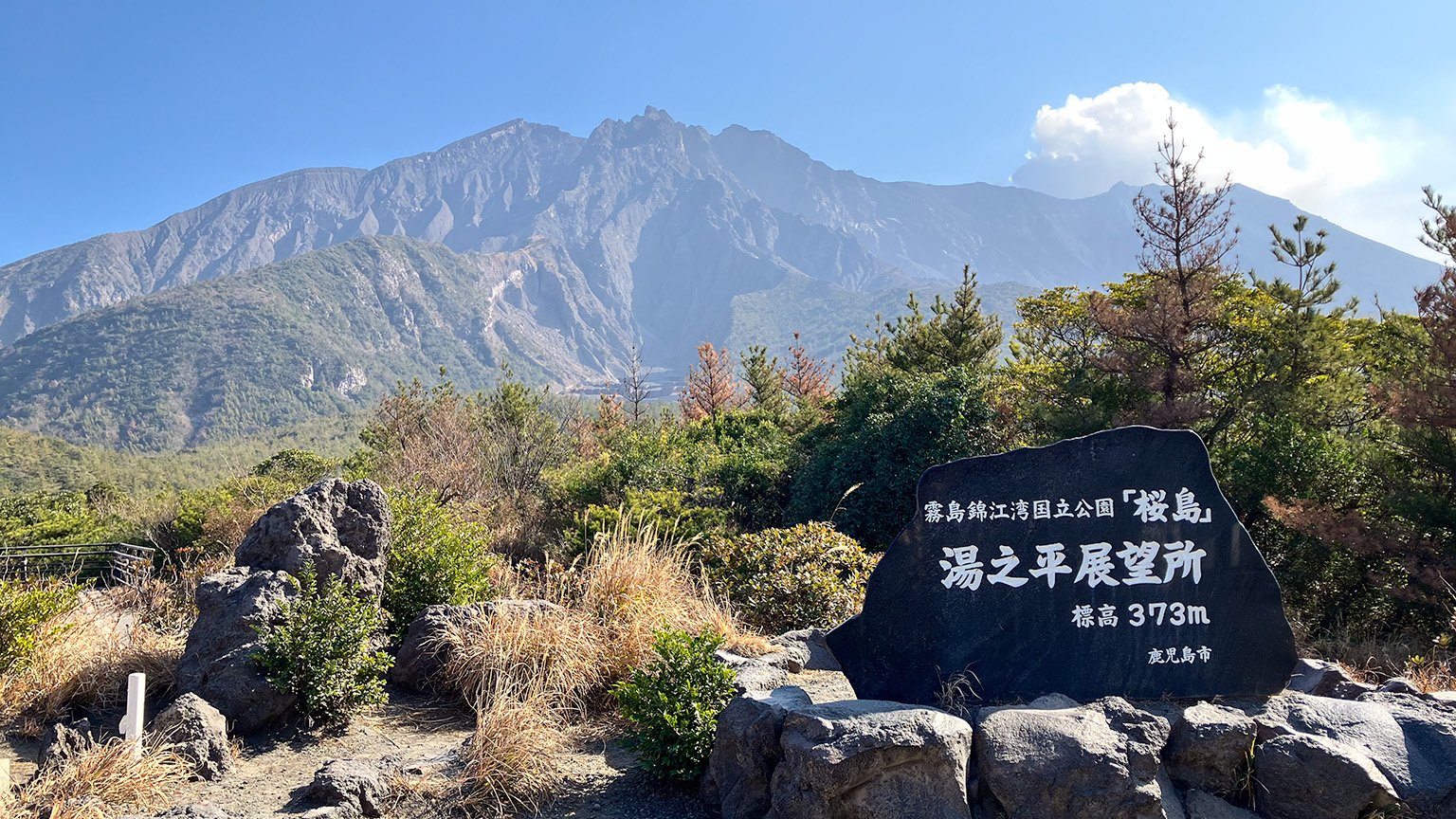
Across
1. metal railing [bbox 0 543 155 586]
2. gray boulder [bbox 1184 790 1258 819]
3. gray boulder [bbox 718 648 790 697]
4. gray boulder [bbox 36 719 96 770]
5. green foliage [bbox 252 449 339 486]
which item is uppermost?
green foliage [bbox 252 449 339 486]

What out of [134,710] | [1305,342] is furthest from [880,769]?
[1305,342]

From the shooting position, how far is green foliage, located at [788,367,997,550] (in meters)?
9.76

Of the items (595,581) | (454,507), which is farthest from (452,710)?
(454,507)

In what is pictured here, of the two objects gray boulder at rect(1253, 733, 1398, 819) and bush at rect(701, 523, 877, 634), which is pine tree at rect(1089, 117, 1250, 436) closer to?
bush at rect(701, 523, 877, 634)

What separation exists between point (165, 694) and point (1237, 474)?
27.3 feet

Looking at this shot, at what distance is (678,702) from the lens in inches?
168

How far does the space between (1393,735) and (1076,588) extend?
1.47m

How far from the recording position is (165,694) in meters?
5.20

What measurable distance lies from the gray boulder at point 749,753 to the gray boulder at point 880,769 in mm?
253

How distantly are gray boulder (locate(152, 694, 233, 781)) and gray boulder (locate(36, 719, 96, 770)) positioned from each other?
29cm

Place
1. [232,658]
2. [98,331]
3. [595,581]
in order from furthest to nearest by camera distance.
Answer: [98,331], [595,581], [232,658]

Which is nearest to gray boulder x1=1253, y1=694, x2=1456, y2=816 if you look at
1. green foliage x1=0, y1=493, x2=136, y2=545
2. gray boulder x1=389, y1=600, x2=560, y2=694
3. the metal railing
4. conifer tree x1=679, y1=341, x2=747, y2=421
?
gray boulder x1=389, y1=600, x2=560, y2=694

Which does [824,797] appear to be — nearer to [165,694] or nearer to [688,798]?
[688,798]

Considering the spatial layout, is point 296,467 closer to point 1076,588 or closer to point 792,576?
point 792,576
